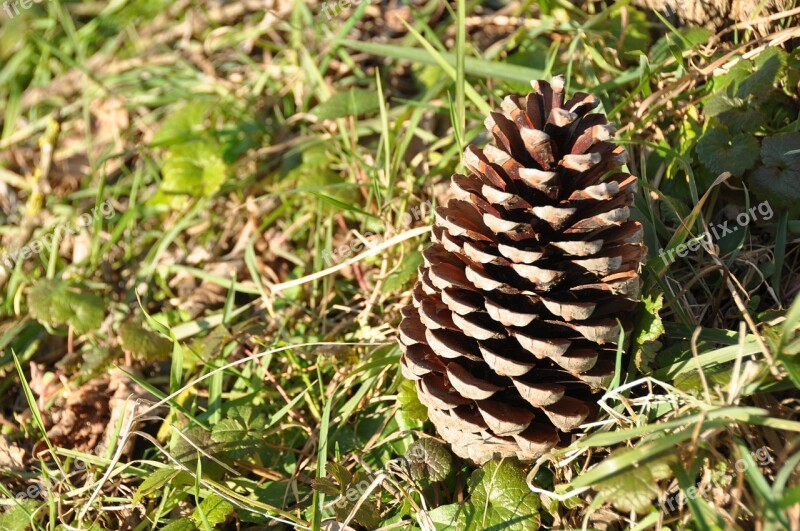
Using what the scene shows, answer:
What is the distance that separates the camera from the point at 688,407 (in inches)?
64.9

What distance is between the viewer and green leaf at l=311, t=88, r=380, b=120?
2.77 m

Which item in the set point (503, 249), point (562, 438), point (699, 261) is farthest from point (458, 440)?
point (699, 261)

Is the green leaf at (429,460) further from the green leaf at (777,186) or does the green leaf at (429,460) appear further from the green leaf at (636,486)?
the green leaf at (777,186)

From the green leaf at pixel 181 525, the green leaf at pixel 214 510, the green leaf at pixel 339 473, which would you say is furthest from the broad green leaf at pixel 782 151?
the green leaf at pixel 181 525

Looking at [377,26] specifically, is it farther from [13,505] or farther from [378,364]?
[13,505]

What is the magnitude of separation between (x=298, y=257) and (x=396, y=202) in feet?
1.49

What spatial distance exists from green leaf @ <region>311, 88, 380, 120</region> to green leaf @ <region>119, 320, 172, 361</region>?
42.2 inches

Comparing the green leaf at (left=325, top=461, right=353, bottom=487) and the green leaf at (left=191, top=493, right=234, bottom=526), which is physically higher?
the green leaf at (left=325, top=461, right=353, bottom=487)

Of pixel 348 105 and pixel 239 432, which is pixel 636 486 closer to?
Answer: pixel 239 432

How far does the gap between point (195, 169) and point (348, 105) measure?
77 cm

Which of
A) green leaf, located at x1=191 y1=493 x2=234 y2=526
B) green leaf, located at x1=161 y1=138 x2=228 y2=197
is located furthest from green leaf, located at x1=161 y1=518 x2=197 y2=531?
green leaf, located at x1=161 y1=138 x2=228 y2=197

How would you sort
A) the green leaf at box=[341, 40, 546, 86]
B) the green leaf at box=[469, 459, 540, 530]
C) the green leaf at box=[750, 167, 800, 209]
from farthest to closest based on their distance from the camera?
1. the green leaf at box=[341, 40, 546, 86]
2. the green leaf at box=[750, 167, 800, 209]
3. the green leaf at box=[469, 459, 540, 530]

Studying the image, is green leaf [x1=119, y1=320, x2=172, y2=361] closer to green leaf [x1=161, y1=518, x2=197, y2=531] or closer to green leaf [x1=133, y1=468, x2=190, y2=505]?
green leaf [x1=133, y1=468, x2=190, y2=505]

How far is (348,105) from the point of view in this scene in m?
2.80
